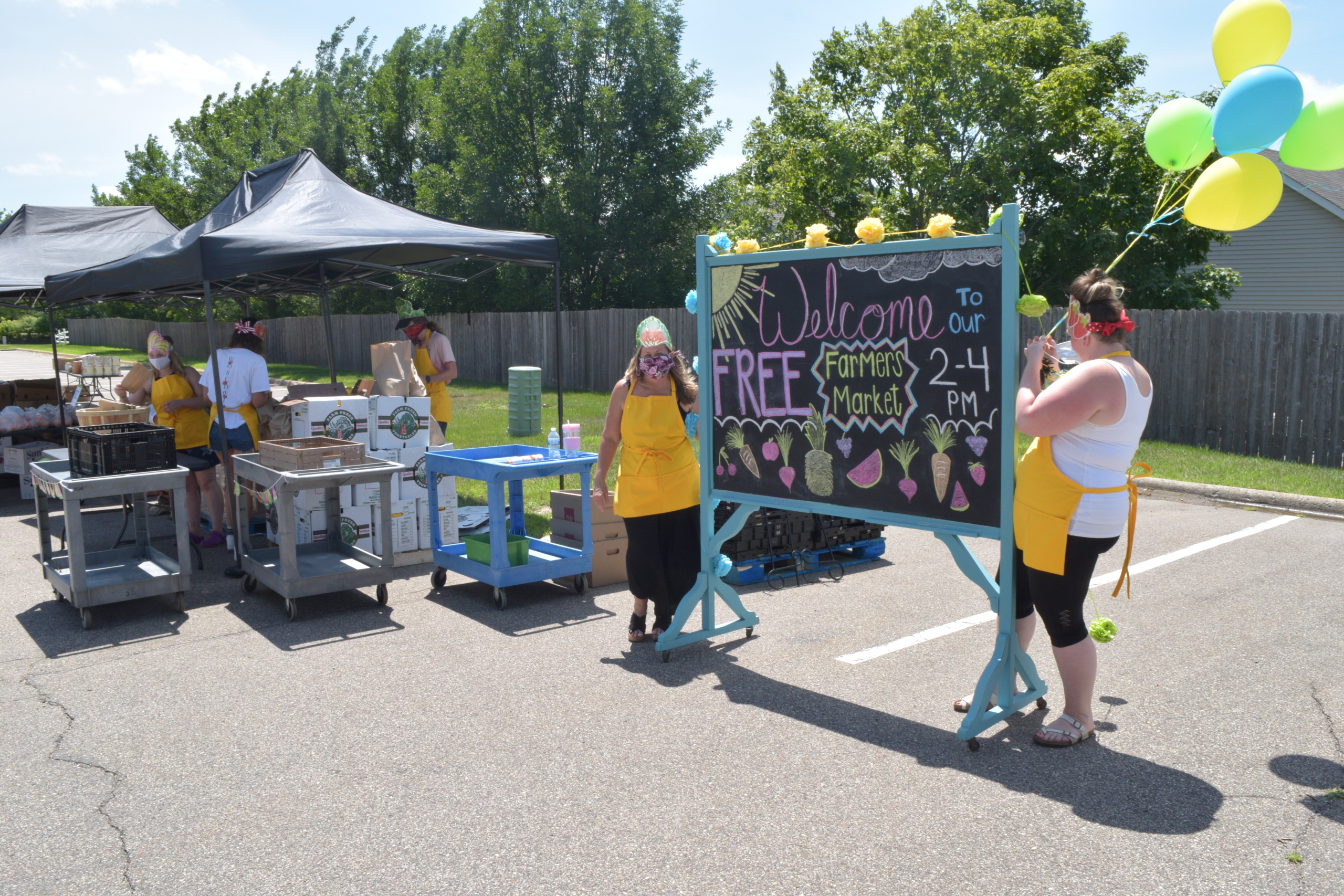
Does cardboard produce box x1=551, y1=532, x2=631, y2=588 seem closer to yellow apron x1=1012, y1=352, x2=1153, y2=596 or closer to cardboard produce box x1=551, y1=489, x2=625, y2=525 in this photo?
cardboard produce box x1=551, y1=489, x2=625, y2=525

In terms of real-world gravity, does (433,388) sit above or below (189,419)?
above

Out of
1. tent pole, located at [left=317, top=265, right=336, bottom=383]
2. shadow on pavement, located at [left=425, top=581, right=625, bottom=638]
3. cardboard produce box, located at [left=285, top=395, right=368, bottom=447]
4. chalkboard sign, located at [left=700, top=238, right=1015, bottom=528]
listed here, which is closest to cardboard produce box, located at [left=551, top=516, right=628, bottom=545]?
shadow on pavement, located at [left=425, top=581, right=625, bottom=638]

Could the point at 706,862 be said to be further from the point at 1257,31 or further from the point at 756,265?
the point at 1257,31

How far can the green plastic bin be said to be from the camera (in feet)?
21.6

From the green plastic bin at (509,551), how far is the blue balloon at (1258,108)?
4697 mm

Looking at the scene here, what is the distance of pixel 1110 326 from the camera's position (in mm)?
3840

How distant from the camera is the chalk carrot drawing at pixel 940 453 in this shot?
4.30m

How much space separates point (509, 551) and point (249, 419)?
271 centimetres

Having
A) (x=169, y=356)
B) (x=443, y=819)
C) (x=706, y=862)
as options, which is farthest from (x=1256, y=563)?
(x=169, y=356)

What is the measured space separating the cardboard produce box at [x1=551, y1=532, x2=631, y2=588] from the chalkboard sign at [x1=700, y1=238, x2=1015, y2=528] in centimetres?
179

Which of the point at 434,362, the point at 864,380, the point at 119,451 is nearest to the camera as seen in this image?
the point at 864,380

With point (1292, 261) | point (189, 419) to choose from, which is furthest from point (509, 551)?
point (1292, 261)

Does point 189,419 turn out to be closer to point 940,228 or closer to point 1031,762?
point 940,228

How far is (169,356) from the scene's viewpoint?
797 cm
